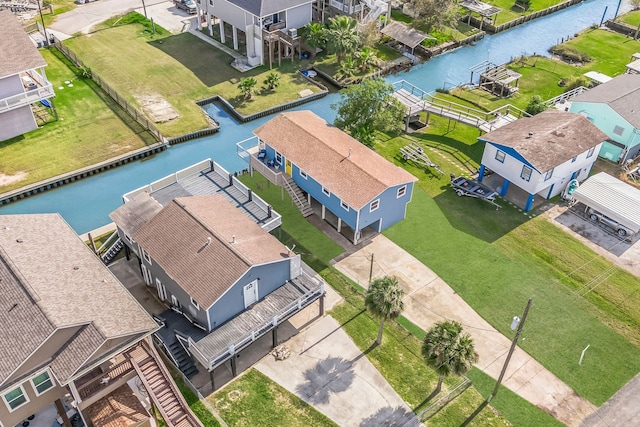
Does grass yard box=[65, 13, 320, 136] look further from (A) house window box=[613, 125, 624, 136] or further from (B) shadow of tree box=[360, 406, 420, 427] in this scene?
(B) shadow of tree box=[360, 406, 420, 427]

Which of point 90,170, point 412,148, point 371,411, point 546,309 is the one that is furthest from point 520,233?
point 90,170

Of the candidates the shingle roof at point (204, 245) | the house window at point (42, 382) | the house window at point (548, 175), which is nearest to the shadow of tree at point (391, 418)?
the shingle roof at point (204, 245)

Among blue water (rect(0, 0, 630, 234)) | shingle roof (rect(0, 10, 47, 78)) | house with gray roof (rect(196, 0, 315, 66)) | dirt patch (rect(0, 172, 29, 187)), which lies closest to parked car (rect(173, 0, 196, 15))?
house with gray roof (rect(196, 0, 315, 66))

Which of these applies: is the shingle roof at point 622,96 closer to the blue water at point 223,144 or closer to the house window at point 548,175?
the house window at point 548,175

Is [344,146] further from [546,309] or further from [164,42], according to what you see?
Answer: [164,42]

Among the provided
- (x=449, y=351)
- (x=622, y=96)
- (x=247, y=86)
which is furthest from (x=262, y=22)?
(x=449, y=351)

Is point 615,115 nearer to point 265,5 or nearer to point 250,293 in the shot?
point 265,5
